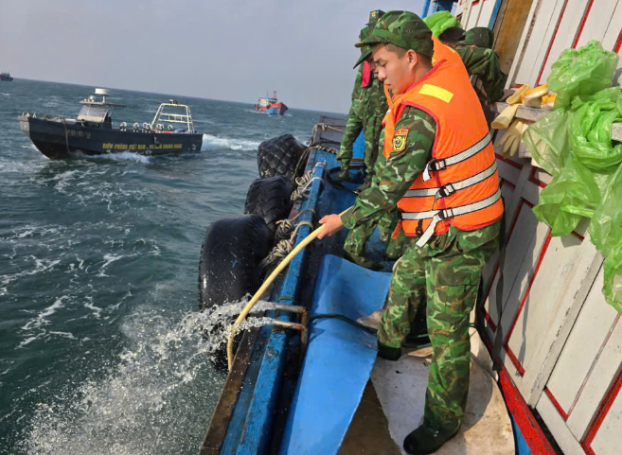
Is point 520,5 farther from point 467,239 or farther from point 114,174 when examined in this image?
point 114,174

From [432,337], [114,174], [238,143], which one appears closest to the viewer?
[432,337]

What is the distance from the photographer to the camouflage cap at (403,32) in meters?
1.79

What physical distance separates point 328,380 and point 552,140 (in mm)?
1571

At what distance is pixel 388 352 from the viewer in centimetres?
244

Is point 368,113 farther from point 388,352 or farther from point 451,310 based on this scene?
point 451,310

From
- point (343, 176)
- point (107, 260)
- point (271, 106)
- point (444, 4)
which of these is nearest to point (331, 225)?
point (343, 176)

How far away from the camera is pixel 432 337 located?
6.58 feet

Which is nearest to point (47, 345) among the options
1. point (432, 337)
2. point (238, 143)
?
point (432, 337)

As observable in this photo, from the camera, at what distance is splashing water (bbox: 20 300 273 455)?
122 inches

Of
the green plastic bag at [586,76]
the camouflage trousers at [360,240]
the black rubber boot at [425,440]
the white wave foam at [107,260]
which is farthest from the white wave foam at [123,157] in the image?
the green plastic bag at [586,76]

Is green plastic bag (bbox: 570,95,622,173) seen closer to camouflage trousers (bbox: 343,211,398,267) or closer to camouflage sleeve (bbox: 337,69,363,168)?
camouflage trousers (bbox: 343,211,398,267)

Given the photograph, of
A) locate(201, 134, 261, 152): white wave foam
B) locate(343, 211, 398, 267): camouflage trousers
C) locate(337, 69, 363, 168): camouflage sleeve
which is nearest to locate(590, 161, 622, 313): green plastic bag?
locate(343, 211, 398, 267): camouflage trousers

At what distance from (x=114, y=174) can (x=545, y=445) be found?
56.5 feet

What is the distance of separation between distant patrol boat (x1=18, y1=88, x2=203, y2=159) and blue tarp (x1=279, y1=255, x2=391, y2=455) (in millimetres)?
17855
